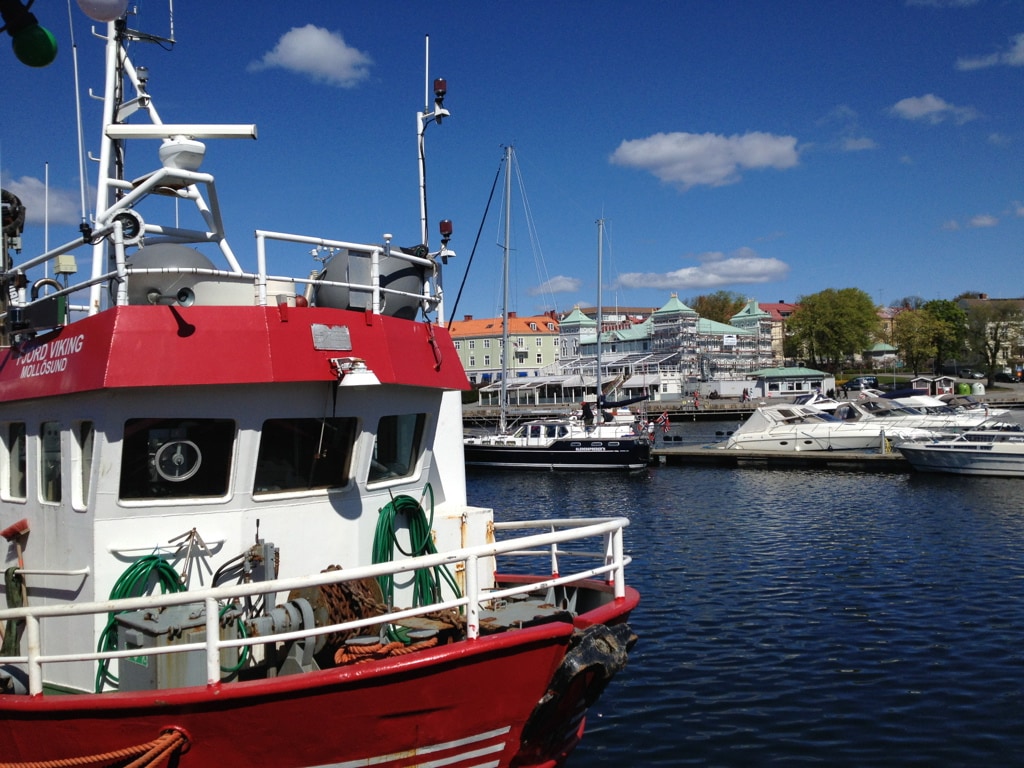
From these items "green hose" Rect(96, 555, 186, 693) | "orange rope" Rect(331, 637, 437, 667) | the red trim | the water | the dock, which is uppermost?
the red trim

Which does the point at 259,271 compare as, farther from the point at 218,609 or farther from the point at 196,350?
the point at 218,609

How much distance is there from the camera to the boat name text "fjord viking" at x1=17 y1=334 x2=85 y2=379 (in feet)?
24.6

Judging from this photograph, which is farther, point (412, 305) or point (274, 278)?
point (412, 305)

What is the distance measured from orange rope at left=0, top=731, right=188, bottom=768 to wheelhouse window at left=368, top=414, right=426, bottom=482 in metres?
2.98

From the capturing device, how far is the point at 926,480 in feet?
116

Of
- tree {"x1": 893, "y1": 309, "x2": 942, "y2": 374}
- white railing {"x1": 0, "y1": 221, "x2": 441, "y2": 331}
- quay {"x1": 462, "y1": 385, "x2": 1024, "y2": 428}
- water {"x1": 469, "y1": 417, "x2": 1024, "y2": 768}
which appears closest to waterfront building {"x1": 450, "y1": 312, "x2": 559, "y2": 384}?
quay {"x1": 462, "y1": 385, "x2": 1024, "y2": 428}

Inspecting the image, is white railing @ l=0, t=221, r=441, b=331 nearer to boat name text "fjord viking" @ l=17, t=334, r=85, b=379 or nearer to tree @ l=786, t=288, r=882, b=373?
boat name text "fjord viking" @ l=17, t=334, r=85, b=379

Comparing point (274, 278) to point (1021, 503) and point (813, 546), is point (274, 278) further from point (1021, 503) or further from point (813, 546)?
point (1021, 503)

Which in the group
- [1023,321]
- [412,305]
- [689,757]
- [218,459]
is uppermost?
[1023,321]

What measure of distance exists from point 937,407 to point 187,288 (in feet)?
166

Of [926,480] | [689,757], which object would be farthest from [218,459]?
[926,480]

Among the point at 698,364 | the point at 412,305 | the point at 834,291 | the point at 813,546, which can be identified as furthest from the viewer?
the point at 834,291

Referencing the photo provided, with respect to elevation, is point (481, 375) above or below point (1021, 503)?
above

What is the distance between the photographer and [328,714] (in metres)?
6.11
